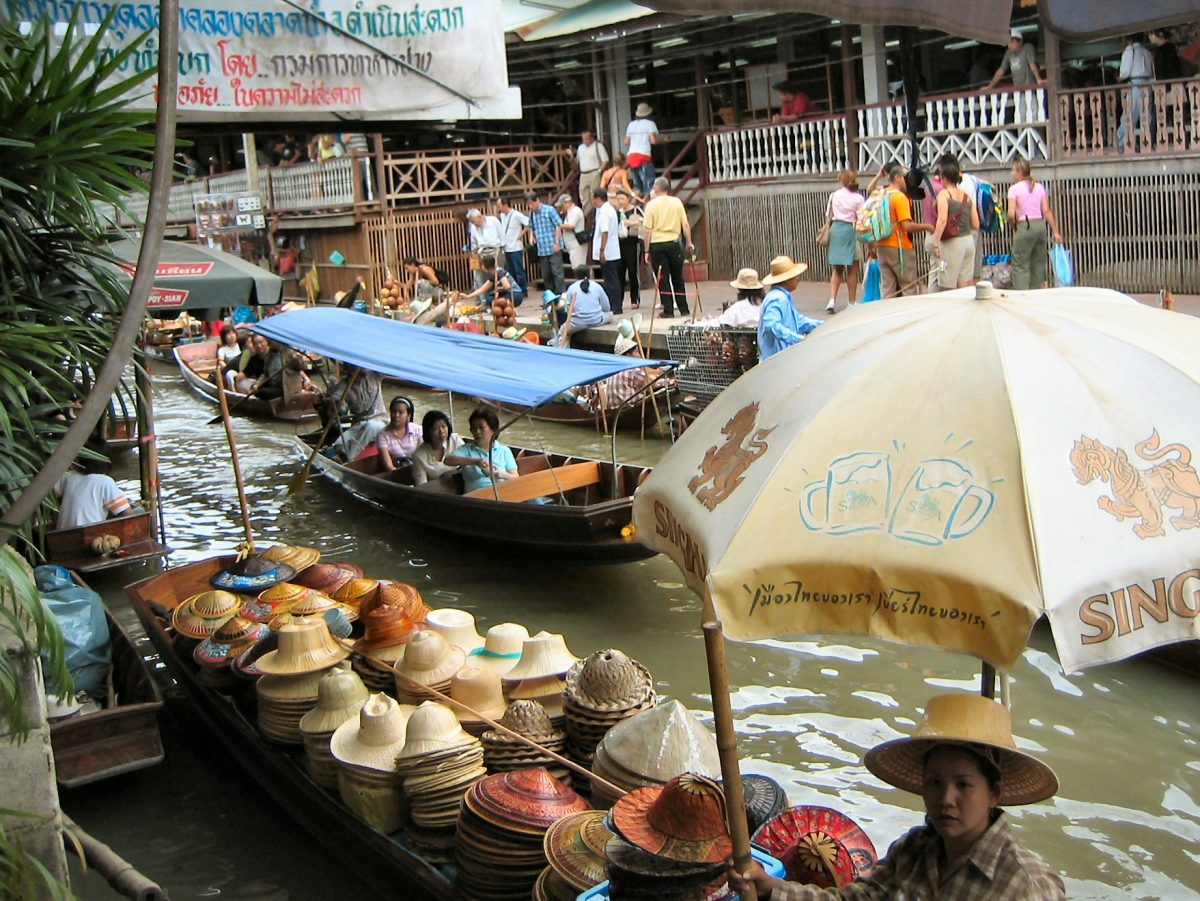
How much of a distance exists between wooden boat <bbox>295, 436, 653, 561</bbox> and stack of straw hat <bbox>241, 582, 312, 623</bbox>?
2.56 metres

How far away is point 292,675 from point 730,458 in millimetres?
3530

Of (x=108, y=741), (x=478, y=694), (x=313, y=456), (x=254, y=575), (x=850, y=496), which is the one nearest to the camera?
(x=850, y=496)

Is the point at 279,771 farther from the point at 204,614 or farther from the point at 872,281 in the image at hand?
the point at 872,281

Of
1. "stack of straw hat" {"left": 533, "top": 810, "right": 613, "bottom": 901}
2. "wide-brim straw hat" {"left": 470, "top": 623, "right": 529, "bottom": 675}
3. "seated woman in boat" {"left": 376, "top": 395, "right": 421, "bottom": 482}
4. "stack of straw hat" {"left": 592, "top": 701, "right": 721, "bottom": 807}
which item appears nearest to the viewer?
"stack of straw hat" {"left": 533, "top": 810, "right": 613, "bottom": 901}

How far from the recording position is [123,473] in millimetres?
15812

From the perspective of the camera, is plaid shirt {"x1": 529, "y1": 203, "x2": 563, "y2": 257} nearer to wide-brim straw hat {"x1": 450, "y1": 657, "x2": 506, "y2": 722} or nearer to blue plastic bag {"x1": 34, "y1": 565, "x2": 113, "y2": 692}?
blue plastic bag {"x1": 34, "y1": 565, "x2": 113, "y2": 692}

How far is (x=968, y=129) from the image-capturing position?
659 inches

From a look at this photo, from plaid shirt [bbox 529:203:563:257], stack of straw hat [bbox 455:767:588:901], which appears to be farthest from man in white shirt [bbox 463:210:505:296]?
stack of straw hat [bbox 455:767:588:901]

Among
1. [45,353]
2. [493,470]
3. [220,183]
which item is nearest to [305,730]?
[45,353]

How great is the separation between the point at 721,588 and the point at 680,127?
2224 cm

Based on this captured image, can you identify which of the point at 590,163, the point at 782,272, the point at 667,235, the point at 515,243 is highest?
the point at 590,163

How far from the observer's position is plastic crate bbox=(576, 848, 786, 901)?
3758 mm

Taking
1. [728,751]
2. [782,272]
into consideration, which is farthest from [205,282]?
[728,751]

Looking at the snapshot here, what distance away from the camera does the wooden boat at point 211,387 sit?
57.6ft
